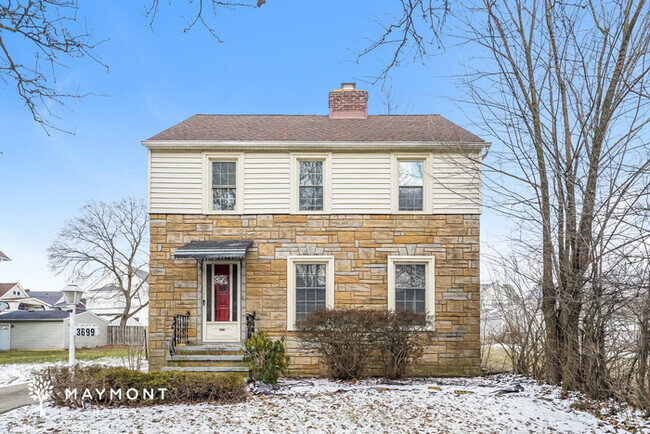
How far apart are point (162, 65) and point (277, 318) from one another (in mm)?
5671

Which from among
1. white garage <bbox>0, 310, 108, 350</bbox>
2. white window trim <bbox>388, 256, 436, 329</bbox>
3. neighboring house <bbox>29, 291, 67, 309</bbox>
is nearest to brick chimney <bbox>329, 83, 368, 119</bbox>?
white window trim <bbox>388, 256, 436, 329</bbox>

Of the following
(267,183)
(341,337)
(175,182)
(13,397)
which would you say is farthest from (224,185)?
(13,397)

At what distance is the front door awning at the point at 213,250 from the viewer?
32.6ft

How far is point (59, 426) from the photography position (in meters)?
6.19

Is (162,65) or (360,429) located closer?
(360,429)

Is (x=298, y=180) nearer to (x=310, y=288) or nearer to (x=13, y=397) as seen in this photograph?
(x=310, y=288)

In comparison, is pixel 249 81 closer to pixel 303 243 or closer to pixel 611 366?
pixel 303 243

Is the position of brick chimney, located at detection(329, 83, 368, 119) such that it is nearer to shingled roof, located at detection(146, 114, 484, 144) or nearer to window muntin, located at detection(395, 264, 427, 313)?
shingled roof, located at detection(146, 114, 484, 144)

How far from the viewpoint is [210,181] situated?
36.2ft

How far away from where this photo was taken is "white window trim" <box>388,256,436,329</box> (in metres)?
10.7

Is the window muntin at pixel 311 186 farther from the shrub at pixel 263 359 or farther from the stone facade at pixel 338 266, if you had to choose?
the shrub at pixel 263 359

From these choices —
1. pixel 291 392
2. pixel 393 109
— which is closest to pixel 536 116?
pixel 291 392

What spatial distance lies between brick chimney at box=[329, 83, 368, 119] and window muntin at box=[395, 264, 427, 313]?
4451 millimetres

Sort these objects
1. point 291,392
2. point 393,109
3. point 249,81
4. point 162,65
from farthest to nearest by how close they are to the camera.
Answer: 1. point 393,109
2. point 249,81
3. point 162,65
4. point 291,392
